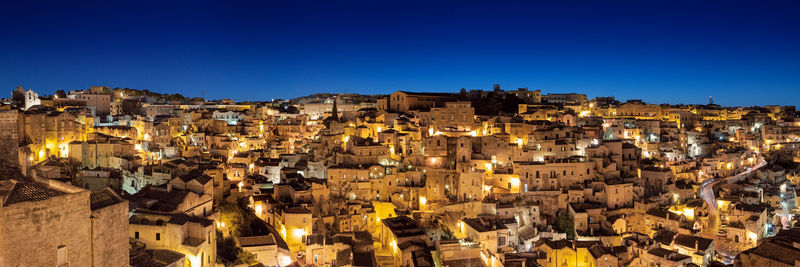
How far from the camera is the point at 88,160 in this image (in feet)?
87.6

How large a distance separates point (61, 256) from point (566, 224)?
78.4 ft

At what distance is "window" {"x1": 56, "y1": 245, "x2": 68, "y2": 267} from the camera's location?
10.7 meters

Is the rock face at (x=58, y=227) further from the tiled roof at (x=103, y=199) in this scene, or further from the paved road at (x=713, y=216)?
the paved road at (x=713, y=216)

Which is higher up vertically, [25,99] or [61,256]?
[25,99]

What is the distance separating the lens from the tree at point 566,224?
27328mm

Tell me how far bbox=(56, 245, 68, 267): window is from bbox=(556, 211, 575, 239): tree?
2344 cm

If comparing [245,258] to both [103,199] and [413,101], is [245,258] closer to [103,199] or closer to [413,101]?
[103,199]

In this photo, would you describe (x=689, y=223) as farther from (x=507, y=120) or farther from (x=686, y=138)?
(x=686, y=138)

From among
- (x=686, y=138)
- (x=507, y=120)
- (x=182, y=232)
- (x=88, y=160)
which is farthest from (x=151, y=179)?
(x=686, y=138)

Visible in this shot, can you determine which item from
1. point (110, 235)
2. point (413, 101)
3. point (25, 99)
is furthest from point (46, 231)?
point (413, 101)

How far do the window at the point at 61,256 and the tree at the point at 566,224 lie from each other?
76.9 feet

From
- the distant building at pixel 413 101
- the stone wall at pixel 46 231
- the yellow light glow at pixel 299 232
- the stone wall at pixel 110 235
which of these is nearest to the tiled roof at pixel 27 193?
the stone wall at pixel 46 231

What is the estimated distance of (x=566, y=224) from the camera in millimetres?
27656

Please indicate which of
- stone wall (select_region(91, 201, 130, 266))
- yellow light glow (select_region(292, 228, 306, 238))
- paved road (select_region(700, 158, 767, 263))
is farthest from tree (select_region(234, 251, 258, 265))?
paved road (select_region(700, 158, 767, 263))
